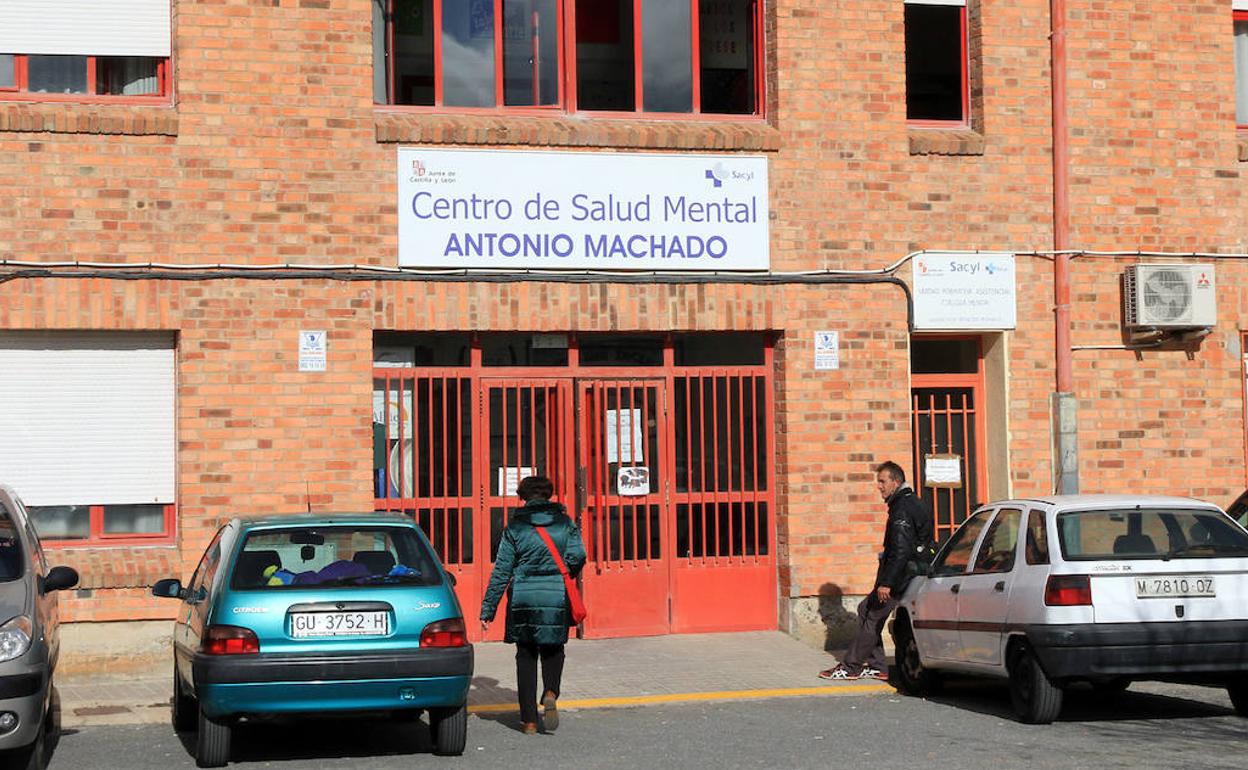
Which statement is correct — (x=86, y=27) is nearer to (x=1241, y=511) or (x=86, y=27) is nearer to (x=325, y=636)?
(x=325, y=636)

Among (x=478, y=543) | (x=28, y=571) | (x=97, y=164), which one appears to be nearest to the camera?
(x=28, y=571)

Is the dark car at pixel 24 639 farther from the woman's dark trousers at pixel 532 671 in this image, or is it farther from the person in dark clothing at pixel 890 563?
the person in dark clothing at pixel 890 563

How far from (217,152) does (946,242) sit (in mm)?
6192

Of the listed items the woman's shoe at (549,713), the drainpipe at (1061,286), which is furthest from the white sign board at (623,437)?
the woman's shoe at (549,713)

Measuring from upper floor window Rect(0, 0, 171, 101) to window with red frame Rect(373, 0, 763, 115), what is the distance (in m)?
1.83

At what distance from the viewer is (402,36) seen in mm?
14219

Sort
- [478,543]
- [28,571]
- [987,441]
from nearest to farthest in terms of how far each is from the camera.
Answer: [28,571], [478,543], [987,441]

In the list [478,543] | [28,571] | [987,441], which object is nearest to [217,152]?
[478,543]

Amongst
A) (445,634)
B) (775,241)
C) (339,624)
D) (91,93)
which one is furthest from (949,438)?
(91,93)

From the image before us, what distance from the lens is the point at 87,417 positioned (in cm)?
1328

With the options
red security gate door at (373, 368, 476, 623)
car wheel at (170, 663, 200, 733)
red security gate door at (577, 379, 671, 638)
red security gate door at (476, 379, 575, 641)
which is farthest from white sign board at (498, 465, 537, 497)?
car wheel at (170, 663, 200, 733)

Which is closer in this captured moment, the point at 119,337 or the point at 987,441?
the point at 119,337

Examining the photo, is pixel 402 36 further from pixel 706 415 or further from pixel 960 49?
pixel 960 49

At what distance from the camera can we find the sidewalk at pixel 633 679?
1190 cm
